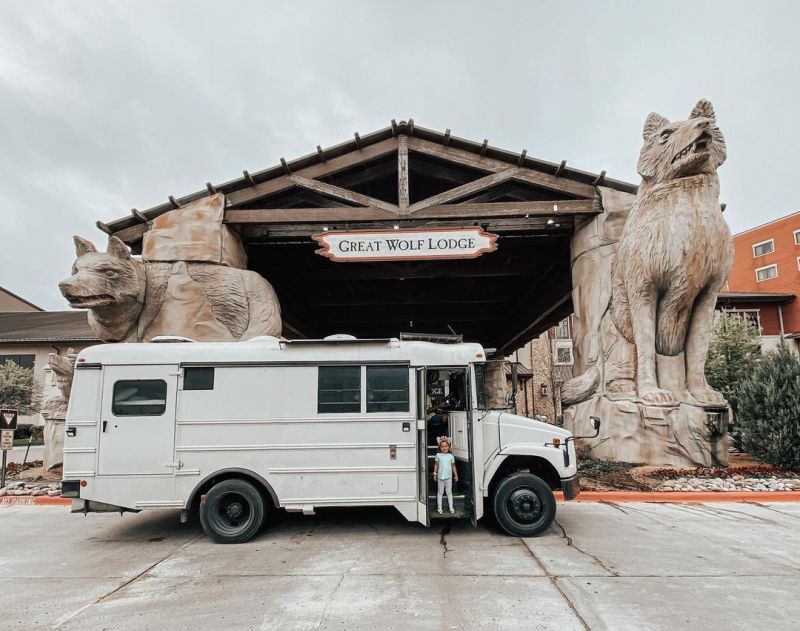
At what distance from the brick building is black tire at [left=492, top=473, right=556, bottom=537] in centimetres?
3437

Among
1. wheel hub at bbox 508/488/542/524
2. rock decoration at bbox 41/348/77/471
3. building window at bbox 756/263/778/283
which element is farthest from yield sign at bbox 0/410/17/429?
building window at bbox 756/263/778/283

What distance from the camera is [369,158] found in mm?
12508

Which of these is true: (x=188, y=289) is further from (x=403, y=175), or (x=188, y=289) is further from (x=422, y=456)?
(x=422, y=456)

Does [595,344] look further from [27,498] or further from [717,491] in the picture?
[27,498]

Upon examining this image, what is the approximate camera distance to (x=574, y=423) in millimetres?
11812

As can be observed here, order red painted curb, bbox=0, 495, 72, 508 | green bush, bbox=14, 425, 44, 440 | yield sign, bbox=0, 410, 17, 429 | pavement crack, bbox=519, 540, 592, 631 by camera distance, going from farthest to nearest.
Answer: green bush, bbox=14, 425, 44, 440 < yield sign, bbox=0, 410, 17, 429 < red painted curb, bbox=0, 495, 72, 508 < pavement crack, bbox=519, 540, 592, 631

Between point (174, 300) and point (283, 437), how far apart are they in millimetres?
5958

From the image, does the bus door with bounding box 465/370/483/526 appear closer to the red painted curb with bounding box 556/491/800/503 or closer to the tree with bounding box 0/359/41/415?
the red painted curb with bounding box 556/491/800/503

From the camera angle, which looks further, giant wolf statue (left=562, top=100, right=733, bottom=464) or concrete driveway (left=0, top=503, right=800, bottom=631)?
giant wolf statue (left=562, top=100, right=733, bottom=464)

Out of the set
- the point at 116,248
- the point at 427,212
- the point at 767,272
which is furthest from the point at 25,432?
the point at 767,272

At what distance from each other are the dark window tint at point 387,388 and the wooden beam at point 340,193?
604 centimetres

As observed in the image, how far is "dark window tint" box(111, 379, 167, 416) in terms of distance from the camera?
666cm

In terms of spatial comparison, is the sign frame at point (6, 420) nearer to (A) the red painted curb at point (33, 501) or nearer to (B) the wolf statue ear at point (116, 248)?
(A) the red painted curb at point (33, 501)

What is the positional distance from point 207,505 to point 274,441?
1143 millimetres
